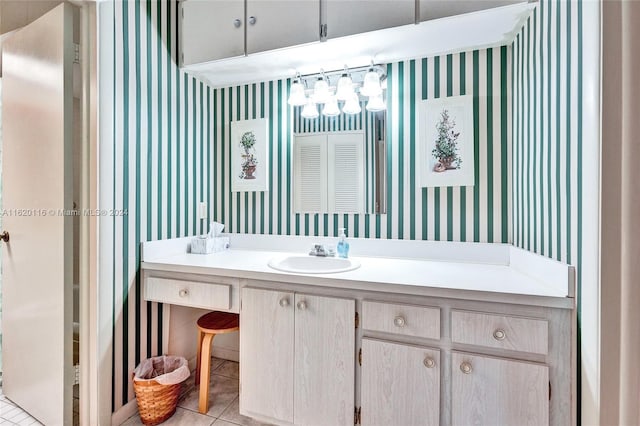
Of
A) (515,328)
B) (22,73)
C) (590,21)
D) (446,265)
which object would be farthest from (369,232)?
(22,73)

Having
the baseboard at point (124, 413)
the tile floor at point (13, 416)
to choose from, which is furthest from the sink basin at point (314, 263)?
the tile floor at point (13, 416)

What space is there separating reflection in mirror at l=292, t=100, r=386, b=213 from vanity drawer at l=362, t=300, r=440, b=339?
75 centimetres

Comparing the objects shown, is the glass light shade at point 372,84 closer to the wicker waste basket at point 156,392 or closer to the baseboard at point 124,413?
the wicker waste basket at point 156,392

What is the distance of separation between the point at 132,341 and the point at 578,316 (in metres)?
2.04

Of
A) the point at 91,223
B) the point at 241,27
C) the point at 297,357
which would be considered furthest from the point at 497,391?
the point at 241,27

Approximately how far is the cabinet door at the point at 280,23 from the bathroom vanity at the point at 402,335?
3.93ft

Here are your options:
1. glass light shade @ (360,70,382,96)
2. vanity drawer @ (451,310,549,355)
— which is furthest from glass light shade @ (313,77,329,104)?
vanity drawer @ (451,310,549,355)

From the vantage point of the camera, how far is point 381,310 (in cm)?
127

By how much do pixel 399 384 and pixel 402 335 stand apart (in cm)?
20

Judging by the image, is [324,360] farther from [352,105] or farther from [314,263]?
[352,105]

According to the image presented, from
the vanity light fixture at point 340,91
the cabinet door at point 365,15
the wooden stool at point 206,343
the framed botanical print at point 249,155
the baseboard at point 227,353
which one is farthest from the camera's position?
the baseboard at point 227,353

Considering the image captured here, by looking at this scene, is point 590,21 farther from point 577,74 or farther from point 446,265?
point 446,265

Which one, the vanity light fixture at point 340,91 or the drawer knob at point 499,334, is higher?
the vanity light fixture at point 340,91

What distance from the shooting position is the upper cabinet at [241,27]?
1.60 meters
